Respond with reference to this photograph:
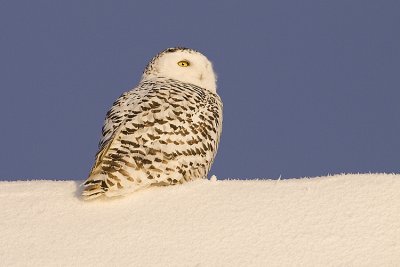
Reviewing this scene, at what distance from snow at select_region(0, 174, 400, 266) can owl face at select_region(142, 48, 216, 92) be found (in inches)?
54.0

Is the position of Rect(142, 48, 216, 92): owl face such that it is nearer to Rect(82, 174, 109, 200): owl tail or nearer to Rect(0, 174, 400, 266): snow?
Rect(0, 174, 400, 266): snow

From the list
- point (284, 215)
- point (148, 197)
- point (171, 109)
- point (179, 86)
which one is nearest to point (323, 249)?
point (284, 215)

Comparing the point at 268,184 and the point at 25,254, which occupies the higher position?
the point at 268,184

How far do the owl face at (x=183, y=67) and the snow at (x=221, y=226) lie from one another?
137 centimetres

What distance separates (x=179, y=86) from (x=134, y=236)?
1523 mm

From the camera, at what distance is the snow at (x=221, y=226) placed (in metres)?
3.77

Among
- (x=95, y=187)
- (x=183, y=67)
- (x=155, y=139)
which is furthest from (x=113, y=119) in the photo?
(x=183, y=67)

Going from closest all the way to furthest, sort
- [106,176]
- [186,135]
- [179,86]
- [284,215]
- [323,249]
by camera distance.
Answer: [323,249] < [284,215] < [106,176] < [186,135] < [179,86]

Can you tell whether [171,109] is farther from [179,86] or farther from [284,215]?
[284,215]

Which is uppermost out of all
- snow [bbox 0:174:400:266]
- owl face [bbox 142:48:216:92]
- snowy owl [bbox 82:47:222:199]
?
owl face [bbox 142:48:216:92]

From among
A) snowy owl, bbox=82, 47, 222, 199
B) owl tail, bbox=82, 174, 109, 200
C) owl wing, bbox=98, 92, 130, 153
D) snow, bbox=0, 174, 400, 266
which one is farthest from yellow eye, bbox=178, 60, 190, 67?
owl tail, bbox=82, 174, 109, 200

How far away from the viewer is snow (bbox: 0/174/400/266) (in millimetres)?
3773

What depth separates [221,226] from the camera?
13.2 feet

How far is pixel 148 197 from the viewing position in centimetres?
447
